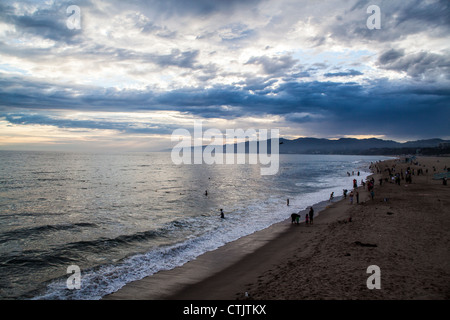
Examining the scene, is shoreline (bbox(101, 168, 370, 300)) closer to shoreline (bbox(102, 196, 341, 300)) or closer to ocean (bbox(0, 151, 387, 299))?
shoreline (bbox(102, 196, 341, 300))

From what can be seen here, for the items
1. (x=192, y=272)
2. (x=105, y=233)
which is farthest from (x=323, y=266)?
(x=105, y=233)

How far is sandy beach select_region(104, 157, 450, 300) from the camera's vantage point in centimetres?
869

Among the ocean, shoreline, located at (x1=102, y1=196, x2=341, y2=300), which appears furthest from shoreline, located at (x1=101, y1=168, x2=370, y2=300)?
the ocean

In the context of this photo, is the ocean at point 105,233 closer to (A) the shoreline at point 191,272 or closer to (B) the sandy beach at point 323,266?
(A) the shoreline at point 191,272

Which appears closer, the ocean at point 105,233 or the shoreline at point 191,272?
the shoreline at point 191,272

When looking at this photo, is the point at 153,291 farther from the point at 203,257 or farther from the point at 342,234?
the point at 342,234

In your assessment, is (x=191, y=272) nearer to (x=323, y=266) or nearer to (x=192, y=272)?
(x=192, y=272)

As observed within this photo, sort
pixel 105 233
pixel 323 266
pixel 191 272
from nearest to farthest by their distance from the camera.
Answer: pixel 323 266 → pixel 191 272 → pixel 105 233

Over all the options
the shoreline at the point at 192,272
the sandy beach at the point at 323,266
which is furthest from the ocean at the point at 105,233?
the sandy beach at the point at 323,266

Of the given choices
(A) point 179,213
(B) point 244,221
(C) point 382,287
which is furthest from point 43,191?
(C) point 382,287

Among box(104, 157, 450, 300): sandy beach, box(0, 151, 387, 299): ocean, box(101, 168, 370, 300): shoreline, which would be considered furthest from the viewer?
box(0, 151, 387, 299): ocean

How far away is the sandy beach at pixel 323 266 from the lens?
28.5ft

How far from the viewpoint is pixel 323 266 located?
11031 millimetres

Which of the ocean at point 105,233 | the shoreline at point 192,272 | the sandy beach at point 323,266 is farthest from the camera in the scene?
the ocean at point 105,233
